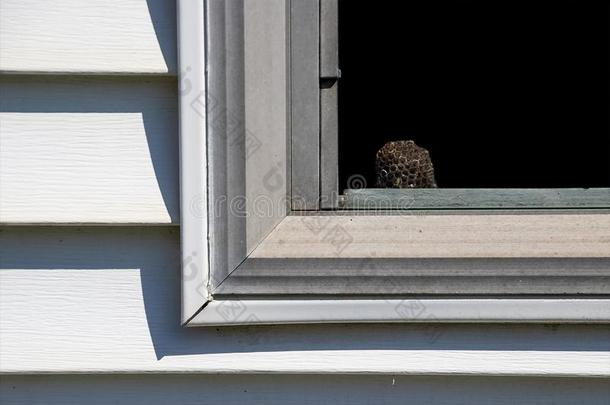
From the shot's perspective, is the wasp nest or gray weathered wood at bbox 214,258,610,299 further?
the wasp nest

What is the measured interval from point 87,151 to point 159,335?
213 millimetres

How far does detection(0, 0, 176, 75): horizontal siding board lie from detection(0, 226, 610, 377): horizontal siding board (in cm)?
17

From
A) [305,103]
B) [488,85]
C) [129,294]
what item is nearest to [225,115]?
[305,103]

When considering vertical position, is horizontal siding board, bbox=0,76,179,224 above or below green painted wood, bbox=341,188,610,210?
above

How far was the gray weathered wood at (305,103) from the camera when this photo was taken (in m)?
0.80

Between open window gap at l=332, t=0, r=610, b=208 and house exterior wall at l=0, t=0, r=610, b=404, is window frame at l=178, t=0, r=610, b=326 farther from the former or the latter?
open window gap at l=332, t=0, r=610, b=208

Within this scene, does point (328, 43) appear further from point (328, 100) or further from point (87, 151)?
point (87, 151)

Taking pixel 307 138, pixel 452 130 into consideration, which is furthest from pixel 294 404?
pixel 452 130

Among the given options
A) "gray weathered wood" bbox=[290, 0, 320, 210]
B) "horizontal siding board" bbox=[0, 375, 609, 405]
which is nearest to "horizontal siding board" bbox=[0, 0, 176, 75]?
"gray weathered wood" bbox=[290, 0, 320, 210]

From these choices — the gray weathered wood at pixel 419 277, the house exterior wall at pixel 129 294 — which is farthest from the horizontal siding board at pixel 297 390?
the gray weathered wood at pixel 419 277

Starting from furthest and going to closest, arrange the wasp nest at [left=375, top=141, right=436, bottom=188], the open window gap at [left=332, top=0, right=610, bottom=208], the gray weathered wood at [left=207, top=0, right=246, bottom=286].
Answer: the open window gap at [left=332, top=0, right=610, bottom=208] < the wasp nest at [left=375, top=141, right=436, bottom=188] < the gray weathered wood at [left=207, top=0, right=246, bottom=286]

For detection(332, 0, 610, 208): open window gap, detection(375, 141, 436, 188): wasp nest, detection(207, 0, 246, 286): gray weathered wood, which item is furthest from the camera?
detection(332, 0, 610, 208): open window gap

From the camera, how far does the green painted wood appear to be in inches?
31.9

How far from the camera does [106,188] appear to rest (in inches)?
31.4
